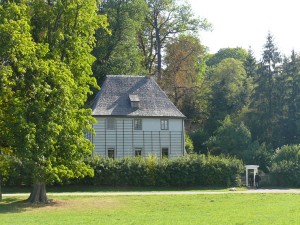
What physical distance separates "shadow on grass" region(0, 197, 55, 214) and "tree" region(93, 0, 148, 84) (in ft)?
88.1

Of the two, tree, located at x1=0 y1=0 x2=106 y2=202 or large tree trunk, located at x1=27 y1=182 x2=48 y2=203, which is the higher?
tree, located at x1=0 y1=0 x2=106 y2=202

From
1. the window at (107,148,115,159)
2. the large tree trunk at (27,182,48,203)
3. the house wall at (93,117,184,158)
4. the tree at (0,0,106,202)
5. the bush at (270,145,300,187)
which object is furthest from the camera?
the window at (107,148,115,159)

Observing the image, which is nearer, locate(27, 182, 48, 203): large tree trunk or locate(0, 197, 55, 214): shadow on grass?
locate(0, 197, 55, 214): shadow on grass

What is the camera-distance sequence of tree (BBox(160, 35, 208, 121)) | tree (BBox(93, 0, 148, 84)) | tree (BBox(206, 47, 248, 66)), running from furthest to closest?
tree (BBox(206, 47, 248, 66))
tree (BBox(160, 35, 208, 121))
tree (BBox(93, 0, 148, 84))

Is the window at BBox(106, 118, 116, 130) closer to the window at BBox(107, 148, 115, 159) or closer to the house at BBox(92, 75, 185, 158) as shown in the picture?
the house at BBox(92, 75, 185, 158)

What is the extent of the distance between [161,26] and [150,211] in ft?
151

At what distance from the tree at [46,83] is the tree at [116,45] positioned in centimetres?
2443

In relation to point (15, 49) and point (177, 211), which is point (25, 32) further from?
point (177, 211)

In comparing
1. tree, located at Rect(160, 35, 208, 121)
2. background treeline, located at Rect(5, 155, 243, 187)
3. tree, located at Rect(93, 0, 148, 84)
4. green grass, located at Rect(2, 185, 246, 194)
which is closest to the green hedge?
background treeline, located at Rect(5, 155, 243, 187)

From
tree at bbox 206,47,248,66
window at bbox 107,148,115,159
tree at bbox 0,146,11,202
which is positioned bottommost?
tree at bbox 0,146,11,202

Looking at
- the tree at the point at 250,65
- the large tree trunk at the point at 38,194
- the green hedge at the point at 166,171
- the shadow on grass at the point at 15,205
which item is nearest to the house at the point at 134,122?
the green hedge at the point at 166,171

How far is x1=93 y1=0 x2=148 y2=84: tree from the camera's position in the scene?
56.3 meters

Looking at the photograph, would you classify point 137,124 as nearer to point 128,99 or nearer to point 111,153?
point 128,99

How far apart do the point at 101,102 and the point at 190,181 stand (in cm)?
1299
